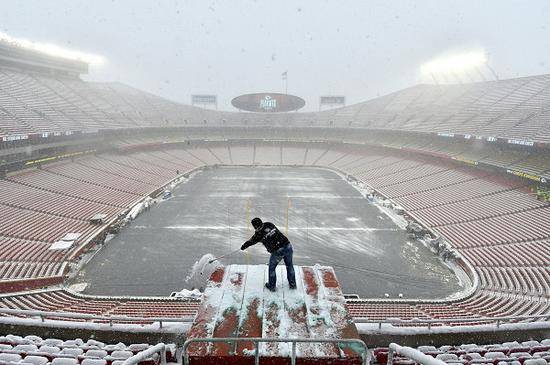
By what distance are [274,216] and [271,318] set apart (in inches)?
829

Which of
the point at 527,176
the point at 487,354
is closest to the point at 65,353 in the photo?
the point at 487,354

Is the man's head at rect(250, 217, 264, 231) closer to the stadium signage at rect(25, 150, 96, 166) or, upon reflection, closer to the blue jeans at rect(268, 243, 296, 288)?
the blue jeans at rect(268, 243, 296, 288)

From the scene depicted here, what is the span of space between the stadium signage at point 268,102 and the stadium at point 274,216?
460 centimetres

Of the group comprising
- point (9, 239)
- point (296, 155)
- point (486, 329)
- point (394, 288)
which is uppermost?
point (296, 155)

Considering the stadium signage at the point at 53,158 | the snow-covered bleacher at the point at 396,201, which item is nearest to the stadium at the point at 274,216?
the snow-covered bleacher at the point at 396,201

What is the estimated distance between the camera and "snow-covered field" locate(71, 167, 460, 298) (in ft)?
54.2

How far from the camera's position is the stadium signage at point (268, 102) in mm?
60281

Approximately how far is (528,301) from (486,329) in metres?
8.76

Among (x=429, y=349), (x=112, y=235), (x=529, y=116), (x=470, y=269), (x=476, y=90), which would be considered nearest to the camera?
(x=429, y=349)

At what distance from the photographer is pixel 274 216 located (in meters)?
26.6

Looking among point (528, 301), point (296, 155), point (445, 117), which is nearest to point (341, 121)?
point (296, 155)

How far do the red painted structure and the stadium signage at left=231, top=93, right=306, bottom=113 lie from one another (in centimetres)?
5553

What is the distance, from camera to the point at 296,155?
2169 inches

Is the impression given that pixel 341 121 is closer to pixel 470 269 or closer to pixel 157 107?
pixel 157 107
